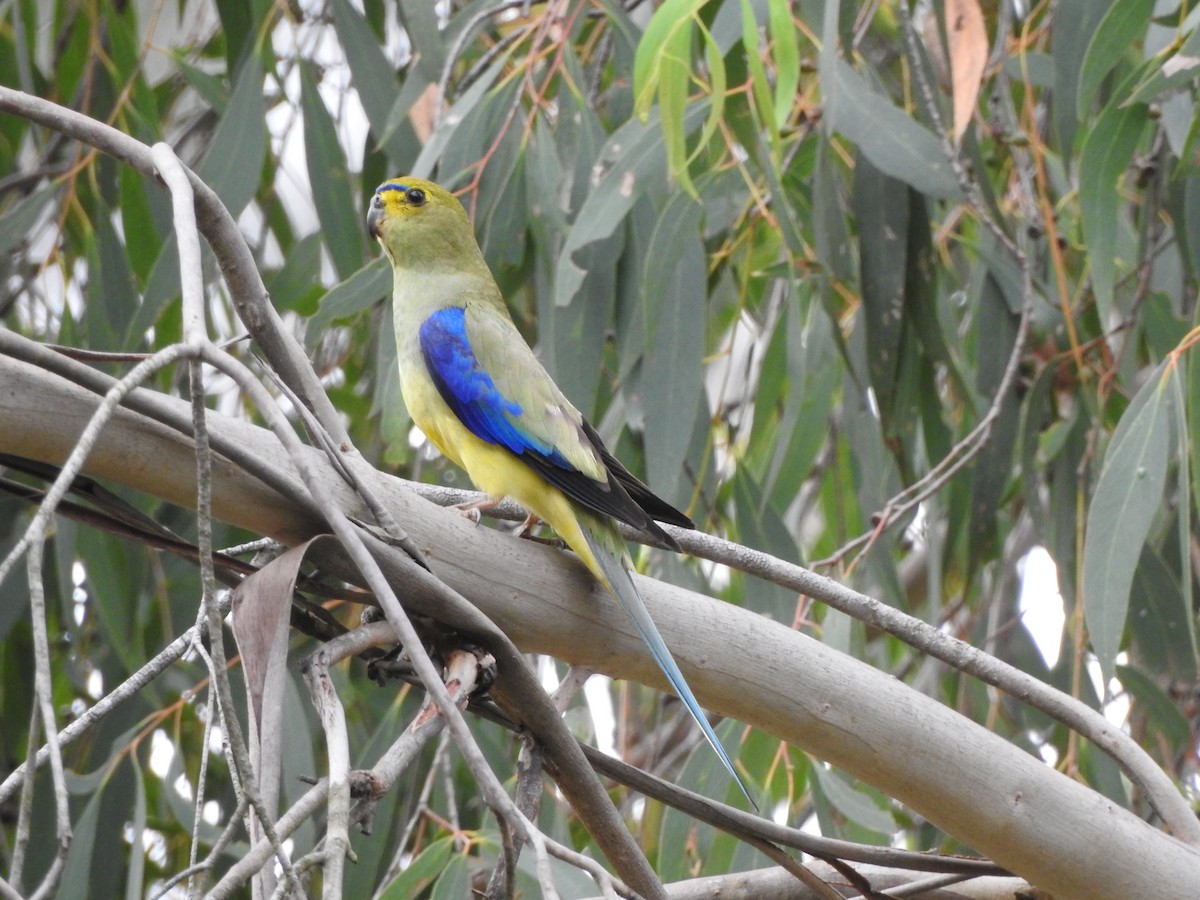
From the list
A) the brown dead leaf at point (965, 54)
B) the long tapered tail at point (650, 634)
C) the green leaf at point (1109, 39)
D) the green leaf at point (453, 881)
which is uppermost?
the brown dead leaf at point (965, 54)

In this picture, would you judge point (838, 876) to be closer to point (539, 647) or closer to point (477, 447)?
point (539, 647)

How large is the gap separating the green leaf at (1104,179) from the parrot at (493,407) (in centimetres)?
107

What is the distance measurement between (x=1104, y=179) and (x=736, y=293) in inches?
52.3

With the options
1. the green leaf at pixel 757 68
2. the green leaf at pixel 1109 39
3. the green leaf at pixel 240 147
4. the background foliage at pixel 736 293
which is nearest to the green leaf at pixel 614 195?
the background foliage at pixel 736 293

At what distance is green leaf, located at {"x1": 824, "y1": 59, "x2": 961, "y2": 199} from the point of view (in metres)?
2.67

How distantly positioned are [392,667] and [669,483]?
1449 millimetres

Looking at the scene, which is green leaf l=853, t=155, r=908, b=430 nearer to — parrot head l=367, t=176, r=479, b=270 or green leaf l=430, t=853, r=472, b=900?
parrot head l=367, t=176, r=479, b=270

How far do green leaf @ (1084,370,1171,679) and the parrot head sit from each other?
1.18 metres

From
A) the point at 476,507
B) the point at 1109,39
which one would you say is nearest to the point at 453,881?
the point at 476,507

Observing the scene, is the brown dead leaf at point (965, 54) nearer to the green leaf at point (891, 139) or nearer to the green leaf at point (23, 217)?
the green leaf at point (891, 139)

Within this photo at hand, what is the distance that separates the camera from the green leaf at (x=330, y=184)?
318cm

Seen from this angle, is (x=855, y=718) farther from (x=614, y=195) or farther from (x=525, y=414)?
(x=614, y=195)

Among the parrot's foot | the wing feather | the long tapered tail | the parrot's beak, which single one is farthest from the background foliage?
the long tapered tail

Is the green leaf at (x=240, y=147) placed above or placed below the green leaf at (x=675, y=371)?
above
